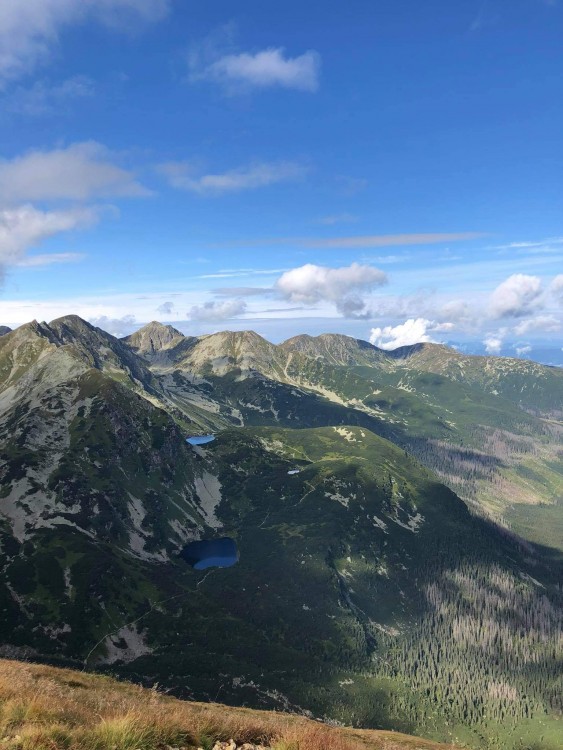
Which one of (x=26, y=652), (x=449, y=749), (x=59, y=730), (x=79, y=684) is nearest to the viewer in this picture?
(x=59, y=730)

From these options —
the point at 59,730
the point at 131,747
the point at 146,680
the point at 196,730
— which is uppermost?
the point at 59,730

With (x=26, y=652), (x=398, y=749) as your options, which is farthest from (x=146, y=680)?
(x=398, y=749)

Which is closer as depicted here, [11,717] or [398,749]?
[11,717]

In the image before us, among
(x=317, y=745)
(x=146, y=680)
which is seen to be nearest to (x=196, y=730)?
(x=317, y=745)

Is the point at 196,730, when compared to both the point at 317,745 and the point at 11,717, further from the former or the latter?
the point at 11,717

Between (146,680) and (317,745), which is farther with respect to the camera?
(146,680)

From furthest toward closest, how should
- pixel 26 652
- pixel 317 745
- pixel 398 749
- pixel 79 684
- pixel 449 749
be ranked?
pixel 26 652, pixel 449 749, pixel 79 684, pixel 398 749, pixel 317 745

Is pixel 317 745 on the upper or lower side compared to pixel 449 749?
upper

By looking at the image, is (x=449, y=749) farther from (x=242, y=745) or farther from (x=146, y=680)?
(x=146, y=680)

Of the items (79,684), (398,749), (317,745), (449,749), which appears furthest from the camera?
(449,749)
